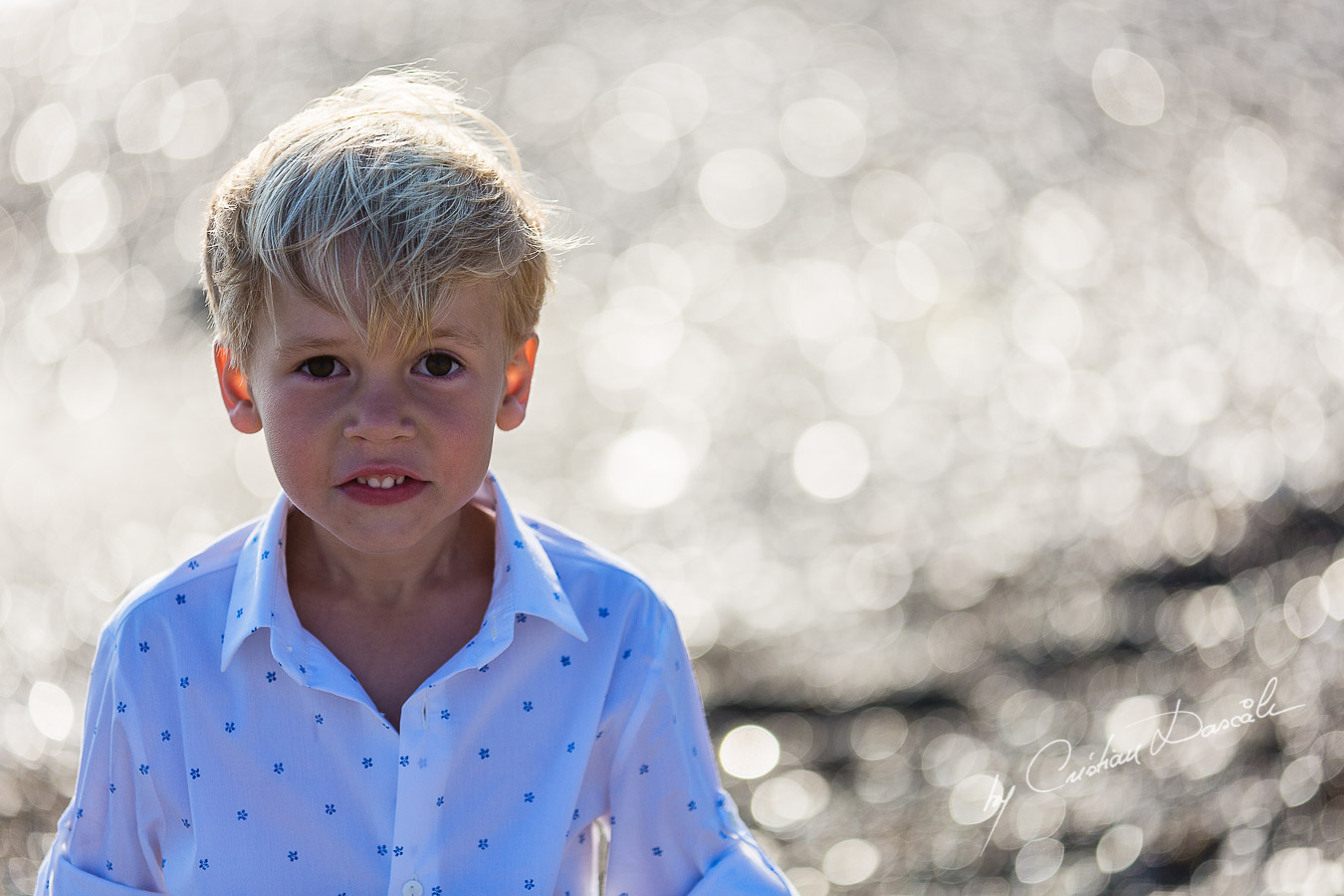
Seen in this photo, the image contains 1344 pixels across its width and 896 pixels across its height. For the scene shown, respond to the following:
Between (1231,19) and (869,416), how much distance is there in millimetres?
2675

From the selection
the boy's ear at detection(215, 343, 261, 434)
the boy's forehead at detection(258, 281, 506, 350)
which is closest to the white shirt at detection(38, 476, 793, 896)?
the boy's ear at detection(215, 343, 261, 434)

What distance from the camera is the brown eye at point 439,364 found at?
1139 mm

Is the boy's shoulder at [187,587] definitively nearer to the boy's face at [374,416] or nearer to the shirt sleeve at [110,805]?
the shirt sleeve at [110,805]

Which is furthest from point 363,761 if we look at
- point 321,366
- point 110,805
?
point 321,366

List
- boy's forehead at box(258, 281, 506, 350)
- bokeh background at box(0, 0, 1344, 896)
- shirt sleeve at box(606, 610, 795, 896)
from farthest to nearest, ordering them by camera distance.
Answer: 1. bokeh background at box(0, 0, 1344, 896)
2. shirt sleeve at box(606, 610, 795, 896)
3. boy's forehead at box(258, 281, 506, 350)

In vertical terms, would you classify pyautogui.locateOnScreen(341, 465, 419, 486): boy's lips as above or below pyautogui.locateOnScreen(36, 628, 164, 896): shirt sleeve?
above

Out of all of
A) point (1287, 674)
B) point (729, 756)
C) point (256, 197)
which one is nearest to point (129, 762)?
point (256, 197)

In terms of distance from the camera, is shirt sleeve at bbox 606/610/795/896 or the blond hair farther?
shirt sleeve at bbox 606/610/795/896

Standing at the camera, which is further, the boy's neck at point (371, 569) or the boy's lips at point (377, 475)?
the boy's neck at point (371, 569)

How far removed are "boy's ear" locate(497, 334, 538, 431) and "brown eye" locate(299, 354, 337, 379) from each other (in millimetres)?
→ 179

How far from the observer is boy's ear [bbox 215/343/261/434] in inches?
48.0

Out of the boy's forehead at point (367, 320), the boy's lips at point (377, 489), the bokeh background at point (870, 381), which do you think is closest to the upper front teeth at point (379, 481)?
the boy's lips at point (377, 489)

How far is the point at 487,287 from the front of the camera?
45.7 inches

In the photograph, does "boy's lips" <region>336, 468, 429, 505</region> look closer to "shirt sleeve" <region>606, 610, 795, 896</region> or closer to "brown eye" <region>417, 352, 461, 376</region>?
"brown eye" <region>417, 352, 461, 376</region>
